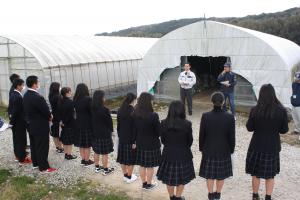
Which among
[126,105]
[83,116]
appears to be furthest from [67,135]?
[126,105]

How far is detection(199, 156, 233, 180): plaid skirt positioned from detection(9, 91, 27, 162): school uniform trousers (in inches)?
172

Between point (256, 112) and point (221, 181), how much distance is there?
124 centimetres

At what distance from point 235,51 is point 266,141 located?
7090mm

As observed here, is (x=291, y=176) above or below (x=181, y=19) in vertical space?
below

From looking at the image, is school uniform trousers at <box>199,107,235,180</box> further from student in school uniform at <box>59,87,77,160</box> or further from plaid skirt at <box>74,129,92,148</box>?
student in school uniform at <box>59,87,77,160</box>

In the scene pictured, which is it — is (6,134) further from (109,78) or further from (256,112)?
(256,112)

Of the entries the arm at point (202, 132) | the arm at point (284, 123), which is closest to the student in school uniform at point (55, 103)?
the arm at point (202, 132)

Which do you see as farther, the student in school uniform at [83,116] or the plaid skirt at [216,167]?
the student in school uniform at [83,116]

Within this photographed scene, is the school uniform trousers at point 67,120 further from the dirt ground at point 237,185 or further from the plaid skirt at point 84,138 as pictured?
the dirt ground at point 237,185

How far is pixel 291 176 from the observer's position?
22.3 ft

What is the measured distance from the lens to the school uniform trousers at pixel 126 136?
5945 mm

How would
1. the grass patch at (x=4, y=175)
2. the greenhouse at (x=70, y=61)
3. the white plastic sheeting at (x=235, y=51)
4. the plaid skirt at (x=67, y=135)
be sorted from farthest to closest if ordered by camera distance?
1. the greenhouse at (x=70, y=61)
2. the white plastic sheeting at (x=235, y=51)
3. the plaid skirt at (x=67, y=135)
4. the grass patch at (x=4, y=175)

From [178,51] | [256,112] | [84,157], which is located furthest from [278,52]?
[84,157]

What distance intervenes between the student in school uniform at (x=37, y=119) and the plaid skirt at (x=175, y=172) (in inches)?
116
